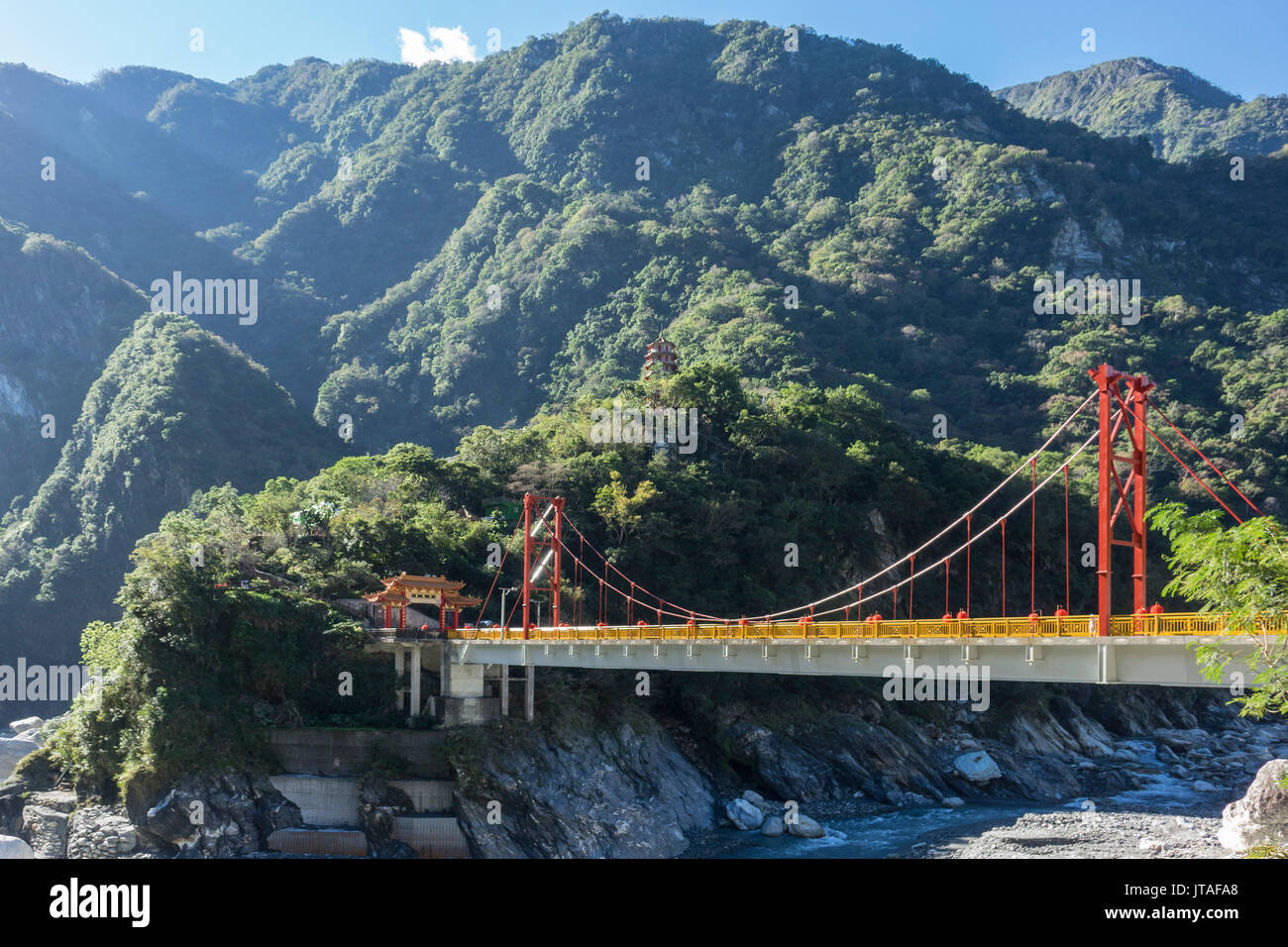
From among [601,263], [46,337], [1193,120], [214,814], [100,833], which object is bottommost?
[100,833]

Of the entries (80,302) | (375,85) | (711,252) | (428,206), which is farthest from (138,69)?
(711,252)

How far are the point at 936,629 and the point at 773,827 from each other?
12.6 m

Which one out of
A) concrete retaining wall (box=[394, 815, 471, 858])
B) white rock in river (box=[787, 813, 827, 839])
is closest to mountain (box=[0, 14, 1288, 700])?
concrete retaining wall (box=[394, 815, 471, 858])

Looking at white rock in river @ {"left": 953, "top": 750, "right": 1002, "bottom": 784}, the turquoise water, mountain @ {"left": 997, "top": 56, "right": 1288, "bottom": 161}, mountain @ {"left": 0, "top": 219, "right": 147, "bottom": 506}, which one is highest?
mountain @ {"left": 997, "top": 56, "right": 1288, "bottom": 161}

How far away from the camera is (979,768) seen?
4175cm

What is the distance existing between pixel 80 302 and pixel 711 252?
60.6m

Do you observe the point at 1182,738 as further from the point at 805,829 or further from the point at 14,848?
the point at 14,848

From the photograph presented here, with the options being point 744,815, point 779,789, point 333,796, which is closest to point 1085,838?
point 744,815

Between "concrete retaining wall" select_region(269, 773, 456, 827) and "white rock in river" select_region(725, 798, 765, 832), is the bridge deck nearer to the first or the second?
"concrete retaining wall" select_region(269, 773, 456, 827)

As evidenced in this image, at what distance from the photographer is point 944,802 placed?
39406 millimetres

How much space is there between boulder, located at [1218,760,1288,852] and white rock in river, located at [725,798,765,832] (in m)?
13.0

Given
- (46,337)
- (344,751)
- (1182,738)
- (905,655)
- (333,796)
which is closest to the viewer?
(905,655)

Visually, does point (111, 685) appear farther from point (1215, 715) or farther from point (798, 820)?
point (1215, 715)

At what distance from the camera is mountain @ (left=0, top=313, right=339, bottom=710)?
3078 inches
